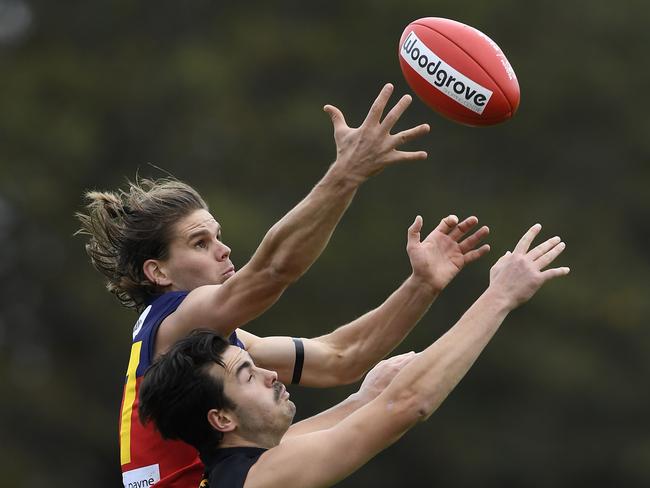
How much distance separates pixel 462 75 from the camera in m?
7.32

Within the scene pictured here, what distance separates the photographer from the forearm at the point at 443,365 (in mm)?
6352

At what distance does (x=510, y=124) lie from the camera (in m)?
24.8

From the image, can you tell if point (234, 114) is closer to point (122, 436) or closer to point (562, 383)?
point (562, 383)

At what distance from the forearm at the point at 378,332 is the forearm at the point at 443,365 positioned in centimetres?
109

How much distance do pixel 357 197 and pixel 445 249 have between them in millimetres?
15825

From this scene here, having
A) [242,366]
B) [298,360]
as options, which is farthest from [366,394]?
[242,366]

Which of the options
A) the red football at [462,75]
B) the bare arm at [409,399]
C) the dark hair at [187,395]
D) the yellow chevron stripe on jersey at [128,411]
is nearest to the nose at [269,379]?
the dark hair at [187,395]

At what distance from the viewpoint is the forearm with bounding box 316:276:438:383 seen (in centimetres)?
763

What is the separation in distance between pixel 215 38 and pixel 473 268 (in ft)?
18.4

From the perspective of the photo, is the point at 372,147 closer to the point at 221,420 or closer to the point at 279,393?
the point at 279,393

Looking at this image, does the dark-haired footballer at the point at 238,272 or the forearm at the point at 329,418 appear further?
the forearm at the point at 329,418

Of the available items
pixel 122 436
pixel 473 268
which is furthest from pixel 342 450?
pixel 473 268

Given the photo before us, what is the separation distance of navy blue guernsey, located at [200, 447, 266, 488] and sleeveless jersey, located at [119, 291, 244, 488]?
0.40 metres

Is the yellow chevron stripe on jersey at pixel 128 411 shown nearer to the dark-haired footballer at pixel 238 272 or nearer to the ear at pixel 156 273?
the dark-haired footballer at pixel 238 272
